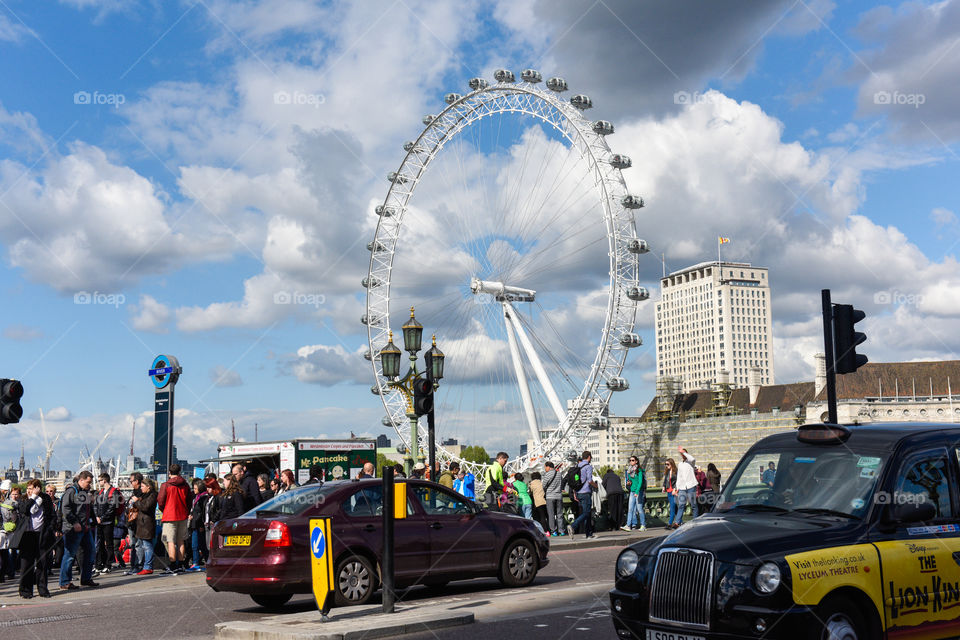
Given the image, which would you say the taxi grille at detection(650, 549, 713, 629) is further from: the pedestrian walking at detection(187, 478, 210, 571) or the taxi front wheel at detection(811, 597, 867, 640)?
the pedestrian walking at detection(187, 478, 210, 571)

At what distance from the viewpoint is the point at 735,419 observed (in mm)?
134375

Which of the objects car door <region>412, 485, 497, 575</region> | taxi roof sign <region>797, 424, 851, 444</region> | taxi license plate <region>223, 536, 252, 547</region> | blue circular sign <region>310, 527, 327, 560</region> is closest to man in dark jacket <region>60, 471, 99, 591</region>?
taxi license plate <region>223, 536, 252, 547</region>

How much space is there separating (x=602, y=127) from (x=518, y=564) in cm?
3328

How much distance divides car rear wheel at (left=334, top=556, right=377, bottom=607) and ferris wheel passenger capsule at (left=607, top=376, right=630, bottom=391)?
36931 mm

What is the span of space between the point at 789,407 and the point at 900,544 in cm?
14180

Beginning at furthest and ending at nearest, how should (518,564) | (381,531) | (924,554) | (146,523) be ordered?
(146,523) → (518,564) → (381,531) → (924,554)

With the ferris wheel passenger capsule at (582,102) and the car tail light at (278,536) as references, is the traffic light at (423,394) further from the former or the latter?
the ferris wheel passenger capsule at (582,102)

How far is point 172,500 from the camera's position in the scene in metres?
17.6

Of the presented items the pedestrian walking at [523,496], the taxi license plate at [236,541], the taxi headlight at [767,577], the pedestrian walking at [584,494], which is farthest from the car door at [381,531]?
the pedestrian walking at [584,494]

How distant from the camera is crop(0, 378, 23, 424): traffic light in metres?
14.4

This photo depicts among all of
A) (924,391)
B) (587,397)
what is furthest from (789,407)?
(587,397)

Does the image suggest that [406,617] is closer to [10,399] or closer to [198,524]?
[10,399]

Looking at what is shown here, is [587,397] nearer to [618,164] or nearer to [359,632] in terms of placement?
[618,164]

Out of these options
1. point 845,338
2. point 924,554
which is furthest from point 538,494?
point 924,554
